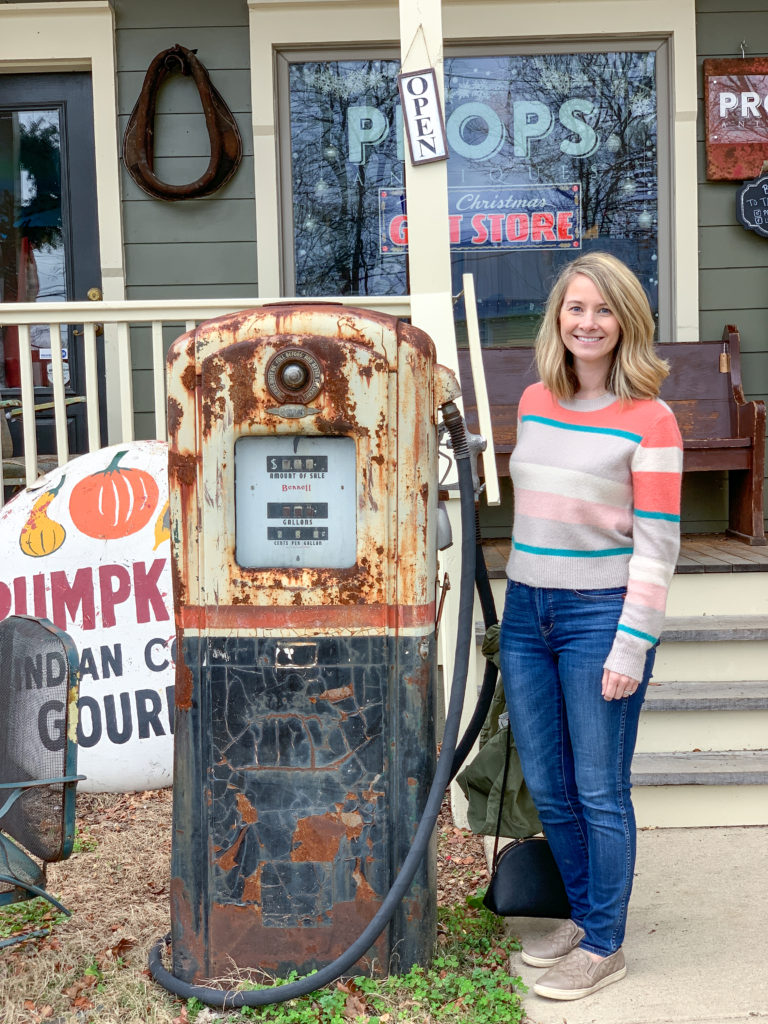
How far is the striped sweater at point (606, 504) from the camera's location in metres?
2.38

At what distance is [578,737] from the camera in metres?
2.51

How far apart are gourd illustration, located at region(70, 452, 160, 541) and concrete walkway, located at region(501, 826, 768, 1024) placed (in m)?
2.14

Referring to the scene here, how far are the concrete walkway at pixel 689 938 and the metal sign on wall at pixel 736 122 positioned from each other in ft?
11.5

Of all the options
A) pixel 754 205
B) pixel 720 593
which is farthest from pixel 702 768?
pixel 754 205

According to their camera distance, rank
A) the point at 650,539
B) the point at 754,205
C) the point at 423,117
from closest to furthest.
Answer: the point at 650,539
the point at 423,117
the point at 754,205

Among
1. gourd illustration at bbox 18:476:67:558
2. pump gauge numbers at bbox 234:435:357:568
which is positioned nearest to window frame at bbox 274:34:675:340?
gourd illustration at bbox 18:476:67:558

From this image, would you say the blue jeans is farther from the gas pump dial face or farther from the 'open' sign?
the 'open' sign

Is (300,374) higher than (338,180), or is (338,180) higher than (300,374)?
(338,180)

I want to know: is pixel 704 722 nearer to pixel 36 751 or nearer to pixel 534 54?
pixel 36 751

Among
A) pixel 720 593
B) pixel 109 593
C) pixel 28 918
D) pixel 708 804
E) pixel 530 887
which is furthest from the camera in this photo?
pixel 720 593

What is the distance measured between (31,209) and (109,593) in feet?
8.91

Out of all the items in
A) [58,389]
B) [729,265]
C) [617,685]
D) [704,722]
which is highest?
[729,265]

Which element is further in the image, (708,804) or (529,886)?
(708,804)

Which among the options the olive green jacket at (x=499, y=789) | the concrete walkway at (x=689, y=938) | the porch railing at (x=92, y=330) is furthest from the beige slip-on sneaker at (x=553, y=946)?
the porch railing at (x=92, y=330)
